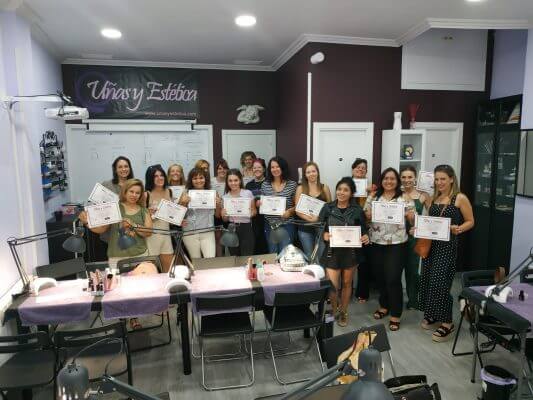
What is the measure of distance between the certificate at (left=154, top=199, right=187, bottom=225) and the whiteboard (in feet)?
9.66

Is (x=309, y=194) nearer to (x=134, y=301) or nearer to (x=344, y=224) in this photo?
(x=344, y=224)

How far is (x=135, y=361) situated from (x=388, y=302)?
2.75 metres

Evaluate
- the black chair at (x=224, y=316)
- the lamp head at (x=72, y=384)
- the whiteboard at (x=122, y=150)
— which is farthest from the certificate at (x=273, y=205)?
the lamp head at (x=72, y=384)

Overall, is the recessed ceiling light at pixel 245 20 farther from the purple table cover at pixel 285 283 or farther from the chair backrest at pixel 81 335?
the chair backrest at pixel 81 335

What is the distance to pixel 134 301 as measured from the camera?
10.2 ft

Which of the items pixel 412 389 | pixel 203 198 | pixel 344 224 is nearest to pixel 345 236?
pixel 344 224

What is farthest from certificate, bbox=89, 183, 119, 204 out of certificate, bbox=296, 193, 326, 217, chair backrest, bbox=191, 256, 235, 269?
certificate, bbox=296, 193, 326, 217

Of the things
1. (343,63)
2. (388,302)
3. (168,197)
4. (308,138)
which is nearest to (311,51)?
(343,63)

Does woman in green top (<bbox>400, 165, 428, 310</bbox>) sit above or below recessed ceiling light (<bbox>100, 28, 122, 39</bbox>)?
below

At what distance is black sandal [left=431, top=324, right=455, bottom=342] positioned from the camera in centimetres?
404

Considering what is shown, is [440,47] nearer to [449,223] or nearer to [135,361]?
[449,223]

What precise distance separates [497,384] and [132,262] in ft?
10.6

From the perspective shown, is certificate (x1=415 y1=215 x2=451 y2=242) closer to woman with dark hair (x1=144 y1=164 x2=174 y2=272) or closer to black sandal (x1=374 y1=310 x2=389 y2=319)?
black sandal (x1=374 y1=310 x2=389 y2=319)

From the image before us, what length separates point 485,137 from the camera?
573 centimetres
